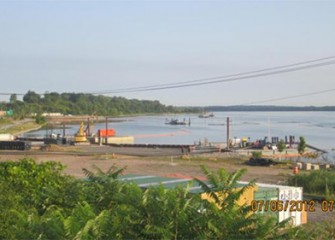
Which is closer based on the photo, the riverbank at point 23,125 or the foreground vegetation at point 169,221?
the foreground vegetation at point 169,221

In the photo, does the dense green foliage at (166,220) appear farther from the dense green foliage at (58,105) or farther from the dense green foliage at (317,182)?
the dense green foliage at (58,105)

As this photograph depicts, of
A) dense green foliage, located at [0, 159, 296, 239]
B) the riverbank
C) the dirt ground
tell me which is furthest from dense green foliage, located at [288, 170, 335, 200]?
the riverbank

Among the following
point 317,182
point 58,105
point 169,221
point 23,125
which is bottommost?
point 317,182

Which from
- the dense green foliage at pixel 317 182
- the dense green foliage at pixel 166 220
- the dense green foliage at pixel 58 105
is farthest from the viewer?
the dense green foliage at pixel 58 105

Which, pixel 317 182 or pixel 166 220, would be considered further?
Answer: pixel 317 182

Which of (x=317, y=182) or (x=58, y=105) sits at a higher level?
(x=58, y=105)

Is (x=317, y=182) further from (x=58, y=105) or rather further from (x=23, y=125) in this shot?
(x=58, y=105)

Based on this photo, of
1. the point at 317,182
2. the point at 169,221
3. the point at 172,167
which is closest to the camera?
the point at 169,221

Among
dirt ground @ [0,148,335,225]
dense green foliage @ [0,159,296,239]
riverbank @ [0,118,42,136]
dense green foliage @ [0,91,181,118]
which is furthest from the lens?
dense green foliage @ [0,91,181,118]

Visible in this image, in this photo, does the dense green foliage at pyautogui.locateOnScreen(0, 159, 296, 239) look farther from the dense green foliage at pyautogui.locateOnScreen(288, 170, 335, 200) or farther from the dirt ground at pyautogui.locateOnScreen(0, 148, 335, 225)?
the dirt ground at pyautogui.locateOnScreen(0, 148, 335, 225)

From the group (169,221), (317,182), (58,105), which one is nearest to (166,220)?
(169,221)

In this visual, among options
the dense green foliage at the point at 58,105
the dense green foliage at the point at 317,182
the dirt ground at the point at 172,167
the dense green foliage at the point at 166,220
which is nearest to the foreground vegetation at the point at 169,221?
the dense green foliage at the point at 166,220

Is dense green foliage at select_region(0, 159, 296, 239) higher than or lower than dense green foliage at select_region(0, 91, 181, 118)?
lower

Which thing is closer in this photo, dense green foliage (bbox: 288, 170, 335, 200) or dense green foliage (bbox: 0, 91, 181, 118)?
dense green foliage (bbox: 288, 170, 335, 200)
